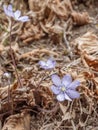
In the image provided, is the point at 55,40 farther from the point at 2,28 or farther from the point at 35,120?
the point at 35,120

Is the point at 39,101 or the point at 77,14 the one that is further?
the point at 77,14

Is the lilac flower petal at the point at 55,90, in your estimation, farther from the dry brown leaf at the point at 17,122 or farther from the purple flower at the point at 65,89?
the dry brown leaf at the point at 17,122

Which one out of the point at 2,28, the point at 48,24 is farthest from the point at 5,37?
the point at 48,24

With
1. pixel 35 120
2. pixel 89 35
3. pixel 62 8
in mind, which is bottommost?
pixel 35 120

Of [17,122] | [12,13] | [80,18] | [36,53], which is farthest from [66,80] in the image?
[80,18]

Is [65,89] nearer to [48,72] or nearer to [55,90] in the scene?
[55,90]

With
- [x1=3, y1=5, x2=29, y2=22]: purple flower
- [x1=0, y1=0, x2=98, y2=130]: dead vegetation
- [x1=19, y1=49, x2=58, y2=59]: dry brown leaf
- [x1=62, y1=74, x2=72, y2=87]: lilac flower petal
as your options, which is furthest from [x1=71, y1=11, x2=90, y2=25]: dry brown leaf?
[x1=62, y1=74, x2=72, y2=87]: lilac flower petal

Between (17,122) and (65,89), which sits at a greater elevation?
(65,89)
